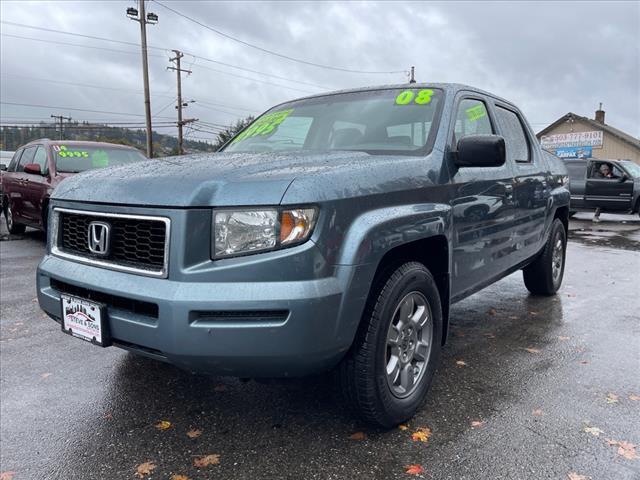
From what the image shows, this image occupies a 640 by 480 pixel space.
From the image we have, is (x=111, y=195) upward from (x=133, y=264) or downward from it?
upward

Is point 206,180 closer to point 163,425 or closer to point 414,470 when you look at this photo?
point 163,425

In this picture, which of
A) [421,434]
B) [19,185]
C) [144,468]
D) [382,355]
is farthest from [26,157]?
[421,434]

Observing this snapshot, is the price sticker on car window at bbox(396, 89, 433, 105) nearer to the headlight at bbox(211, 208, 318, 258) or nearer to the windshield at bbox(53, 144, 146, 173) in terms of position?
the headlight at bbox(211, 208, 318, 258)

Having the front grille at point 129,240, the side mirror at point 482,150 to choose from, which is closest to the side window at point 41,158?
the front grille at point 129,240

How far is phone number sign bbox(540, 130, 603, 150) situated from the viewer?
3975 cm

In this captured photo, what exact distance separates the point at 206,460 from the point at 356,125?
2.16 m

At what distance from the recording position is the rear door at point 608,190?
14250 mm

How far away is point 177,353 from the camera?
211 centimetres

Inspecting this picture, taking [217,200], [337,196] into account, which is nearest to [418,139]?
[337,196]

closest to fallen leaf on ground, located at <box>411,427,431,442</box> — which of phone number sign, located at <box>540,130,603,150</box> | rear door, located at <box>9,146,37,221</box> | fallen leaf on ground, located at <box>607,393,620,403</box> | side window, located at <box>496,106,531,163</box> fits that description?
fallen leaf on ground, located at <box>607,393,620,403</box>

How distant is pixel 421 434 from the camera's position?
8.61 feet

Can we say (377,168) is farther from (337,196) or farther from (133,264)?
(133,264)

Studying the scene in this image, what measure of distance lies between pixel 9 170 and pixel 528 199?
9.64m

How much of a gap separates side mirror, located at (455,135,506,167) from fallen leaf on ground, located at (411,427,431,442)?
58.5 inches
